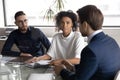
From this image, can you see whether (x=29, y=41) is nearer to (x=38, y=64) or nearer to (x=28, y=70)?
(x=38, y=64)

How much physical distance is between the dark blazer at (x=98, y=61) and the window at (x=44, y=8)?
2.58 m

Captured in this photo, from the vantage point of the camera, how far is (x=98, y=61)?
1460 mm

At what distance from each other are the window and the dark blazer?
2580 millimetres

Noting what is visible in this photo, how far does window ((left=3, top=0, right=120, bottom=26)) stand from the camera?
13.5ft

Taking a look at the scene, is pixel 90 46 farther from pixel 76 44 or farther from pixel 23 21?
Answer: pixel 23 21

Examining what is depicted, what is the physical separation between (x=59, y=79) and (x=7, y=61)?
766 mm

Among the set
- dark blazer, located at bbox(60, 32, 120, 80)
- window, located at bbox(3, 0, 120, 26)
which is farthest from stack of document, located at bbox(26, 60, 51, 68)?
window, located at bbox(3, 0, 120, 26)

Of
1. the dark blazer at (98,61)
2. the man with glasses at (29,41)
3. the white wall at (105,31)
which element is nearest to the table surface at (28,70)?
the dark blazer at (98,61)

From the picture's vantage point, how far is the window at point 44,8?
4125 millimetres

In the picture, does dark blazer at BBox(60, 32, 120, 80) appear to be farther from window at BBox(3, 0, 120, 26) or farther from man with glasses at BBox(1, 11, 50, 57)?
window at BBox(3, 0, 120, 26)

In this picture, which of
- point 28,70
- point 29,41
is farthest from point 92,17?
point 29,41

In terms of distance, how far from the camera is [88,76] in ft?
4.76

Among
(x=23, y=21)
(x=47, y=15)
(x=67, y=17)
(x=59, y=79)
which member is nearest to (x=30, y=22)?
(x=47, y=15)

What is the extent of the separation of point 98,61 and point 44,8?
3033mm
